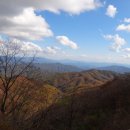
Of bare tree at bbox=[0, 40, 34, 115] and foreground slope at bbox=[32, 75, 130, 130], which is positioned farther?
foreground slope at bbox=[32, 75, 130, 130]

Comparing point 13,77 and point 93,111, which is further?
point 93,111

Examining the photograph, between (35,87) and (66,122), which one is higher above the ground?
(35,87)

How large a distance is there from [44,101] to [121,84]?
31.0 meters

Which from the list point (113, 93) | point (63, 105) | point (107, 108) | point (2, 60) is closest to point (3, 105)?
point (2, 60)

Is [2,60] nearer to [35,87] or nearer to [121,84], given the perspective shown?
[35,87]

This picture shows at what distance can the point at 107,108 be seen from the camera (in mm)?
47188

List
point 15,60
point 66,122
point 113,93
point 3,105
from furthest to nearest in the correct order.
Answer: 1. point 113,93
2. point 66,122
3. point 15,60
4. point 3,105

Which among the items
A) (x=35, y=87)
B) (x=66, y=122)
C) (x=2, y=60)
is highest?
(x=2, y=60)

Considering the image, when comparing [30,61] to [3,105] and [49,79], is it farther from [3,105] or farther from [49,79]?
[3,105]

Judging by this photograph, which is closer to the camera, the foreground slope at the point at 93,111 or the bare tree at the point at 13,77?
the bare tree at the point at 13,77

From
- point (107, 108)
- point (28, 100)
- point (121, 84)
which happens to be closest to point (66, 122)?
point (107, 108)

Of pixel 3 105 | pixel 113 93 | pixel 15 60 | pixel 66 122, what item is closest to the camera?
pixel 3 105

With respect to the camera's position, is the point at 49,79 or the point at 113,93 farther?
the point at 113,93

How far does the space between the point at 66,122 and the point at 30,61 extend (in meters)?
19.5
